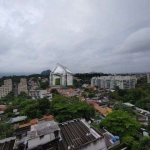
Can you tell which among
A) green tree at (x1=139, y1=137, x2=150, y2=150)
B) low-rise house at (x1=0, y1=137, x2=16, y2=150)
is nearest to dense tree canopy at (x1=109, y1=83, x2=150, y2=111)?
green tree at (x1=139, y1=137, x2=150, y2=150)

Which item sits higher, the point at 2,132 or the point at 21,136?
the point at 21,136

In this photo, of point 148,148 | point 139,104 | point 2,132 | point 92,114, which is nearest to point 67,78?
point 139,104

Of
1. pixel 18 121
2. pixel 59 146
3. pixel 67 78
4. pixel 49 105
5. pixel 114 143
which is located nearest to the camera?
pixel 59 146

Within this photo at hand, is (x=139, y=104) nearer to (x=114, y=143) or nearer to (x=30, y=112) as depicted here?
(x=114, y=143)

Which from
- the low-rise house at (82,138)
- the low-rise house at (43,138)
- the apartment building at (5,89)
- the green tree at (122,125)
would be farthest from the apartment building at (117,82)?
the low-rise house at (43,138)

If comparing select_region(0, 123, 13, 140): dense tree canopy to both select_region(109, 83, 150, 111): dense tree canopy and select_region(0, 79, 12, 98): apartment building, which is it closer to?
select_region(109, 83, 150, 111): dense tree canopy

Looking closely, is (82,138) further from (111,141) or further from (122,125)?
(122,125)

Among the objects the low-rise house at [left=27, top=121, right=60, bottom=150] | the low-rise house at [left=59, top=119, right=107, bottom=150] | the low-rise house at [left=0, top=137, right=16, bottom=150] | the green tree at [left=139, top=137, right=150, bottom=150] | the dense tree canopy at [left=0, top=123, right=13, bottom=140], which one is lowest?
the dense tree canopy at [left=0, top=123, right=13, bottom=140]
